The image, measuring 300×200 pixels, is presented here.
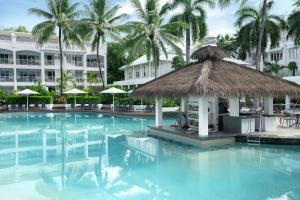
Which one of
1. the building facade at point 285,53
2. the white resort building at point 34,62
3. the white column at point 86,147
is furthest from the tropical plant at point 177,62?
the white column at point 86,147

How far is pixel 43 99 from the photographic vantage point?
36.5 metres

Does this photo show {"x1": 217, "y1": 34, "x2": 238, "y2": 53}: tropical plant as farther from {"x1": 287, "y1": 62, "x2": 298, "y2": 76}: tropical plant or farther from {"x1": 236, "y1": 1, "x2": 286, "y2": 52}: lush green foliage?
{"x1": 236, "y1": 1, "x2": 286, "y2": 52}: lush green foliage

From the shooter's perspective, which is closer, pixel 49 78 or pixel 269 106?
pixel 269 106

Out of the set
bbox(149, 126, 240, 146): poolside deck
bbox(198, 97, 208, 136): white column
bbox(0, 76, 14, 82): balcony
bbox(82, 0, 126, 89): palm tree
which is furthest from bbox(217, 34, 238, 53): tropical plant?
bbox(198, 97, 208, 136): white column

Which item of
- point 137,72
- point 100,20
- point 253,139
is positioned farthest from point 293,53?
point 253,139

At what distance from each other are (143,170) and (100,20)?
26.7 meters

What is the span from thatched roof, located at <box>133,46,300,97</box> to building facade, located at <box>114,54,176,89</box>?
2220 cm

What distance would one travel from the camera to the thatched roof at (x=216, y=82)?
13305 mm

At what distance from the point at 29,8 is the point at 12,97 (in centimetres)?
1033

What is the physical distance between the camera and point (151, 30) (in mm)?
25719

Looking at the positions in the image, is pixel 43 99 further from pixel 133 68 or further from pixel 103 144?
pixel 103 144

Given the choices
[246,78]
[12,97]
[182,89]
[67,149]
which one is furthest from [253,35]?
[12,97]

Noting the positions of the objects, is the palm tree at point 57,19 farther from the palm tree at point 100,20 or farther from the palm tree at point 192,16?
the palm tree at point 192,16

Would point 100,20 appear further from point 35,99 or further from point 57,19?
point 35,99
